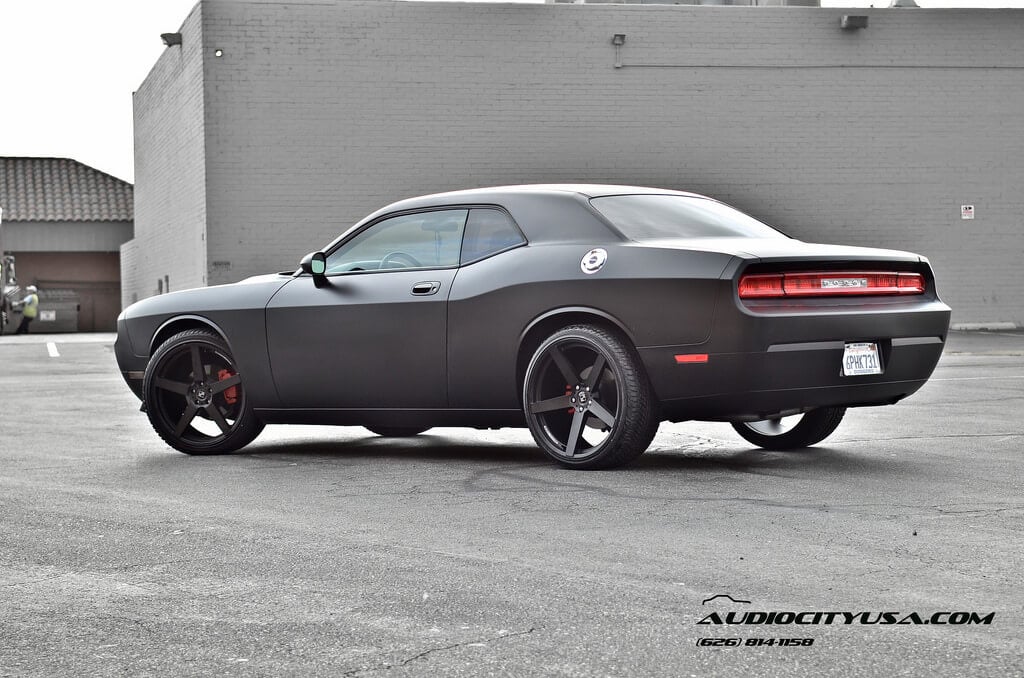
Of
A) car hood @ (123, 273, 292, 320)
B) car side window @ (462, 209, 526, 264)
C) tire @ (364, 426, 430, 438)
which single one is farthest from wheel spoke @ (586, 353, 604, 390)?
tire @ (364, 426, 430, 438)

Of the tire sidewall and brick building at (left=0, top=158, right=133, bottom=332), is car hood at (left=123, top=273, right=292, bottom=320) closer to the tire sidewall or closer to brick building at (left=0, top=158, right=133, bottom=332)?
the tire sidewall

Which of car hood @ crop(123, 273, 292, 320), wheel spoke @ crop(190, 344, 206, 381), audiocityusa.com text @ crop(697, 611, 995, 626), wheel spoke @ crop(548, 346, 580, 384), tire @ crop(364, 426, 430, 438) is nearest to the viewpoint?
audiocityusa.com text @ crop(697, 611, 995, 626)

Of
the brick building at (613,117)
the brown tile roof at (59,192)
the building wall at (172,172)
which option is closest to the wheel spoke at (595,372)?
the brick building at (613,117)

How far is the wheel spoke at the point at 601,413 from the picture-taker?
690cm

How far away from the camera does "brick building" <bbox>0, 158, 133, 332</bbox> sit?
45.7 metres

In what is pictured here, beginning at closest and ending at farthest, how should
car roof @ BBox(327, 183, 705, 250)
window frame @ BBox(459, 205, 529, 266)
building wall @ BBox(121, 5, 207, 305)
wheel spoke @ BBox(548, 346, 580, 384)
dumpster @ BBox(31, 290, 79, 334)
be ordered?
wheel spoke @ BBox(548, 346, 580, 384) < car roof @ BBox(327, 183, 705, 250) < window frame @ BBox(459, 205, 529, 266) < building wall @ BBox(121, 5, 207, 305) < dumpster @ BBox(31, 290, 79, 334)

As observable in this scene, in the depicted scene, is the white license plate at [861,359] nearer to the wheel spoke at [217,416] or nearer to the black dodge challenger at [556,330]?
the black dodge challenger at [556,330]

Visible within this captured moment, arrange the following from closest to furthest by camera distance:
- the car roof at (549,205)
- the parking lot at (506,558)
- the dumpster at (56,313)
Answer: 1. the parking lot at (506,558)
2. the car roof at (549,205)
3. the dumpster at (56,313)

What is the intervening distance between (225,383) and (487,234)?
1.89 m

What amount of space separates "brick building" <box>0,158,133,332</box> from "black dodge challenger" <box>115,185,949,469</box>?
1499 inches

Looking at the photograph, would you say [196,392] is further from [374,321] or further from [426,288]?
[426,288]

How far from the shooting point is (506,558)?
486 centimetres

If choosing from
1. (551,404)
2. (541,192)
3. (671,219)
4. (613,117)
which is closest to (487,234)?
(541,192)

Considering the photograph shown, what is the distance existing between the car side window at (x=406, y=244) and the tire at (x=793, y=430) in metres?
1.99
